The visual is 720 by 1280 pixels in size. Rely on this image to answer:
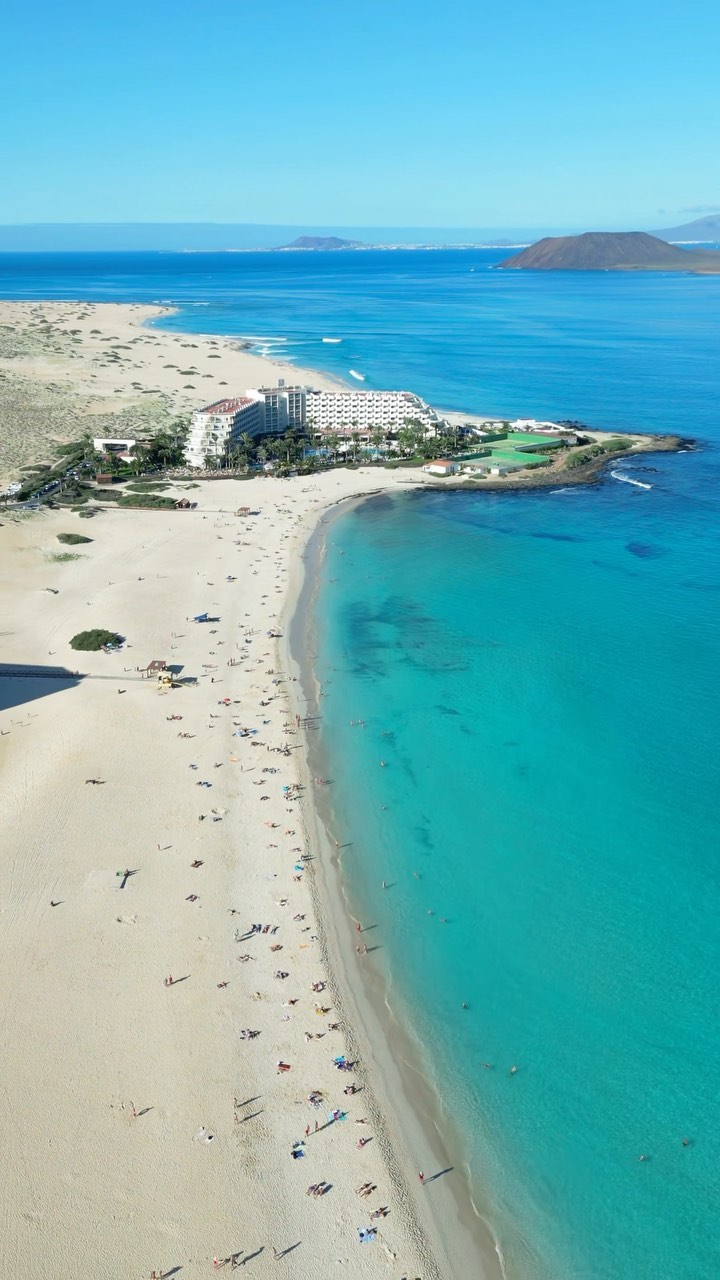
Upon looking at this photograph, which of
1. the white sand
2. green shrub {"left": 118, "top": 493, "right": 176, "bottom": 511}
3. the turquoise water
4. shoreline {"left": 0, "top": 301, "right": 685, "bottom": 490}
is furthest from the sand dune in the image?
the turquoise water

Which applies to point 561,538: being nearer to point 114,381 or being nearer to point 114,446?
point 114,446

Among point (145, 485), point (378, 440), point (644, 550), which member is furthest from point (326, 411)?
point (644, 550)

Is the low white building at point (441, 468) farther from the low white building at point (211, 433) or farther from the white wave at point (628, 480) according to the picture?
the low white building at point (211, 433)

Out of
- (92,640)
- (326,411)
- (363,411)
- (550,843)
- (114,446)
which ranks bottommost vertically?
(550,843)

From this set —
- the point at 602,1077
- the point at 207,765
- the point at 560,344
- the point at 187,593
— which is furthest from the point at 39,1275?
the point at 560,344

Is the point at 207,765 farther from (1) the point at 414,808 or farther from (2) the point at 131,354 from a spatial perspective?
(2) the point at 131,354

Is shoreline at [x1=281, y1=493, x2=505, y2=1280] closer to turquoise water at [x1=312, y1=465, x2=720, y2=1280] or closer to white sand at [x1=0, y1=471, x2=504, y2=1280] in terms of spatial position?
white sand at [x1=0, y1=471, x2=504, y2=1280]
